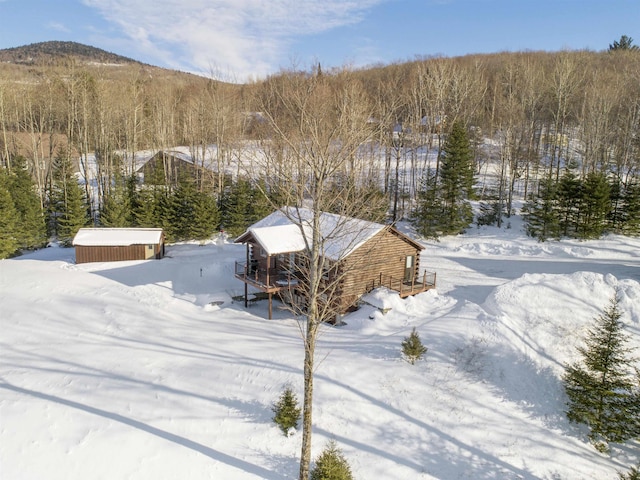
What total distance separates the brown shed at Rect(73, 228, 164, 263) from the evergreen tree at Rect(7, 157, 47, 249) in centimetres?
629

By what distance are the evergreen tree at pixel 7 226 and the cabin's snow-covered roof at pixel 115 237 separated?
535cm

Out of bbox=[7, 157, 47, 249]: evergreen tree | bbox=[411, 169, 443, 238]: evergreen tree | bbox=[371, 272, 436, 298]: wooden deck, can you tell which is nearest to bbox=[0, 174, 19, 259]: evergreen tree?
bbox=[7, 157, 47, 249]: evergreen tree

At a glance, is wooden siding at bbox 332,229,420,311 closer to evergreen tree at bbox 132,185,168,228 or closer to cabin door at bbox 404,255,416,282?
cabin door at bbox 404,255,416,282

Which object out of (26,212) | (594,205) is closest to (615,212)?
(594,205)

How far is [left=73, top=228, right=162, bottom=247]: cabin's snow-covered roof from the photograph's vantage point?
90.0 ft

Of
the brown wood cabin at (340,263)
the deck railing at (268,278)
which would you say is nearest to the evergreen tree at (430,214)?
the brown wood cabin at (340,263)

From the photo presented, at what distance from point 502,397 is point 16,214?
34.0m

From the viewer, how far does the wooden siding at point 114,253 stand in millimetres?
27411

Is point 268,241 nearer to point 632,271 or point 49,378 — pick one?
point 49,378

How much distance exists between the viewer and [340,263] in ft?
65.7

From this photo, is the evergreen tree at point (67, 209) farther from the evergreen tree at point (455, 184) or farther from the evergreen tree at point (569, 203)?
the evergreen tree at point (569, 203)

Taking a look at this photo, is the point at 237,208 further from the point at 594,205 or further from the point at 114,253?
the point at 594,205

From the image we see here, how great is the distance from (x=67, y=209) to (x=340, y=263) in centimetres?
2527

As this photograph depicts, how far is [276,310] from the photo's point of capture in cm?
2267
